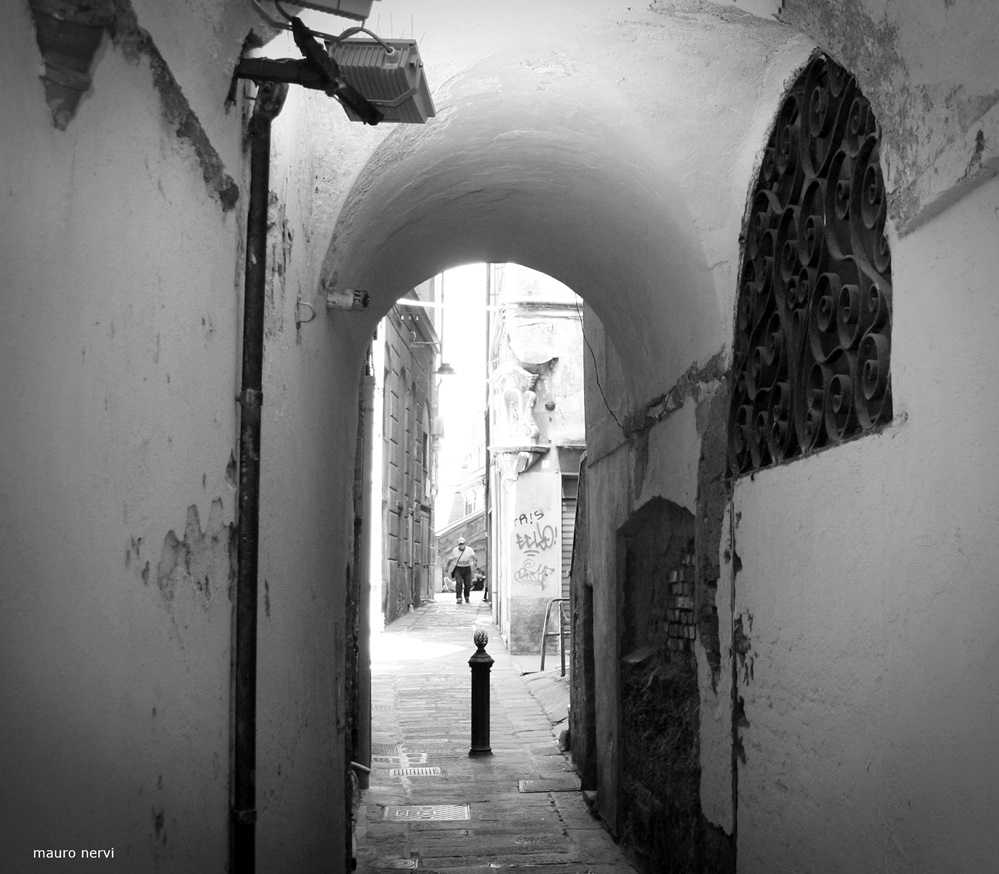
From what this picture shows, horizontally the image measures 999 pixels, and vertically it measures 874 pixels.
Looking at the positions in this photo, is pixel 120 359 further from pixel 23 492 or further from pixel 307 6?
pixel 307 6

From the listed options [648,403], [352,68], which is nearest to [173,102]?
[352,68]

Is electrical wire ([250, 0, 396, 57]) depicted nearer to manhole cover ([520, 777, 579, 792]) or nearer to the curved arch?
the curved arch

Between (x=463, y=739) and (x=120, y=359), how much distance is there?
822 centimetres

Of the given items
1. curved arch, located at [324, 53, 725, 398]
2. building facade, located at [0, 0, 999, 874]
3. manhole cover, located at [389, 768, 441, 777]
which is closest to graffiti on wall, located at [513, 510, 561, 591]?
manhole cover, located at [389, 768, 441, 777]

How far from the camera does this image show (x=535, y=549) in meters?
17.2

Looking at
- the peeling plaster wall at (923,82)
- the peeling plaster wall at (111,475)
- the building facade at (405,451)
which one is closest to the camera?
the peeling plaster wall at (111,475)

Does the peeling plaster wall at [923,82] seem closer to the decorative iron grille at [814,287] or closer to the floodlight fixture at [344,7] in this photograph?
the decorative iron grille at [814,287]

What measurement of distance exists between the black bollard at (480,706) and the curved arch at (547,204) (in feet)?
11.4

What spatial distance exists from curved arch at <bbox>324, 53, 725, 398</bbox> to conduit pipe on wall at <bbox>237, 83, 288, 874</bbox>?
1.48 metres

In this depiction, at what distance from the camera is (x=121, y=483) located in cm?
235

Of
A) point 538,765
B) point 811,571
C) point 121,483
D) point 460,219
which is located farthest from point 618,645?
point 121,483

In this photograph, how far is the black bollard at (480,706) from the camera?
920cm

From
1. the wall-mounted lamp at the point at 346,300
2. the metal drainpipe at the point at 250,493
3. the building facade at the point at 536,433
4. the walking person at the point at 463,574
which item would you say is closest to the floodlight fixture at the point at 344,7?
the metal drainpipe at the point at 250,493

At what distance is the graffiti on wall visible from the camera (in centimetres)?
1708
